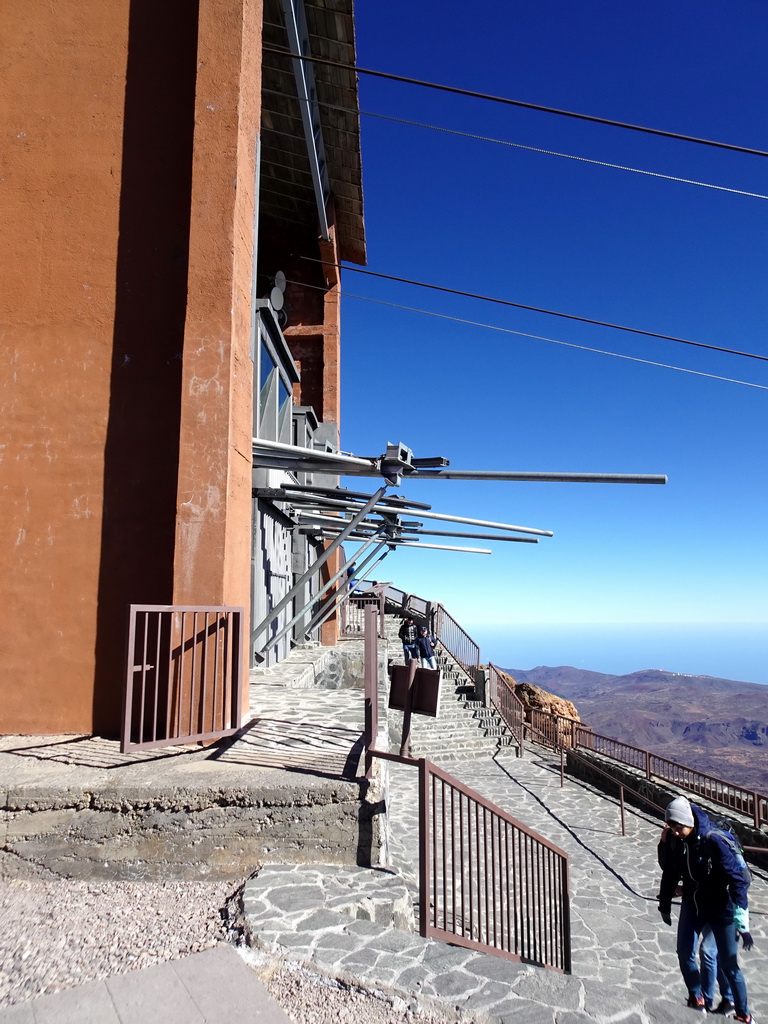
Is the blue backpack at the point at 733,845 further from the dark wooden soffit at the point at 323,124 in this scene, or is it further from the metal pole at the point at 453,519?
the dark wooden soffit at the point at 323,124

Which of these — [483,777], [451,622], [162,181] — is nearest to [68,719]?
[162,181]

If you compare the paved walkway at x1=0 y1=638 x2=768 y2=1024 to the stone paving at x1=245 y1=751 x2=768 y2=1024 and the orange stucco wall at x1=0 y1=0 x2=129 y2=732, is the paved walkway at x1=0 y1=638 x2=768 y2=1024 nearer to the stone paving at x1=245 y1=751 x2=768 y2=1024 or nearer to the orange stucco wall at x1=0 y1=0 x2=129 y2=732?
the stone paving at x1=245 y1=751 x2=768 y2=1024

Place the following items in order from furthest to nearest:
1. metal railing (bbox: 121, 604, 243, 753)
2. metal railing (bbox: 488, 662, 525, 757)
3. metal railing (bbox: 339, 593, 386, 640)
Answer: metal railing (bbox: 339, 593, 386, 640) → metal railing (bbox: 488, 662, 525, 757) → metal railing (bbox: 121, 604, 243, 753)

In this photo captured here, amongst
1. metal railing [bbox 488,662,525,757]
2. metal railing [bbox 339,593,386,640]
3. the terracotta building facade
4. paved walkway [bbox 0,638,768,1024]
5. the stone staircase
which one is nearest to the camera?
paved walkway [bbox 0,638,768,1024]

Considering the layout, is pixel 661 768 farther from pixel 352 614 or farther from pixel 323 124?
pixel 352 614

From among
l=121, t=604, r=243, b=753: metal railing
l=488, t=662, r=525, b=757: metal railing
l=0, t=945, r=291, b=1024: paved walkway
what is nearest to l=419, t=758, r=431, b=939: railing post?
l=0, t=945, r=291, b=1024: paved walkway

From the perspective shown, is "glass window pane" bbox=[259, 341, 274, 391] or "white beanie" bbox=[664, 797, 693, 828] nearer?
"white beanie" bbox=[664, 797, 693, 828]

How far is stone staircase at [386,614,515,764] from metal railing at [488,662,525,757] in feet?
0.66

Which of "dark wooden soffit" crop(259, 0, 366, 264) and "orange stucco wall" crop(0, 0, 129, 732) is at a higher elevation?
"dark wooden soffit" crop(259, 0, 366, 264)

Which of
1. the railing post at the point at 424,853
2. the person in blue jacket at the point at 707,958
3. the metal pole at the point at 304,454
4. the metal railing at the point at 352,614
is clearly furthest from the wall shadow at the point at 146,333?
the metal railing at the point at 352,614

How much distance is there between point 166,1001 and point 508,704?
14.7 m

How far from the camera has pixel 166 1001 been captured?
2943 mm

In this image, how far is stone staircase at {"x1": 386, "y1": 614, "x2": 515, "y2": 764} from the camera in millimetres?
14133

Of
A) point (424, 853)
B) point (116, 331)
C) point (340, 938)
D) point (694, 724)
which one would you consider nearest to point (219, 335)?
point (116, 331)
